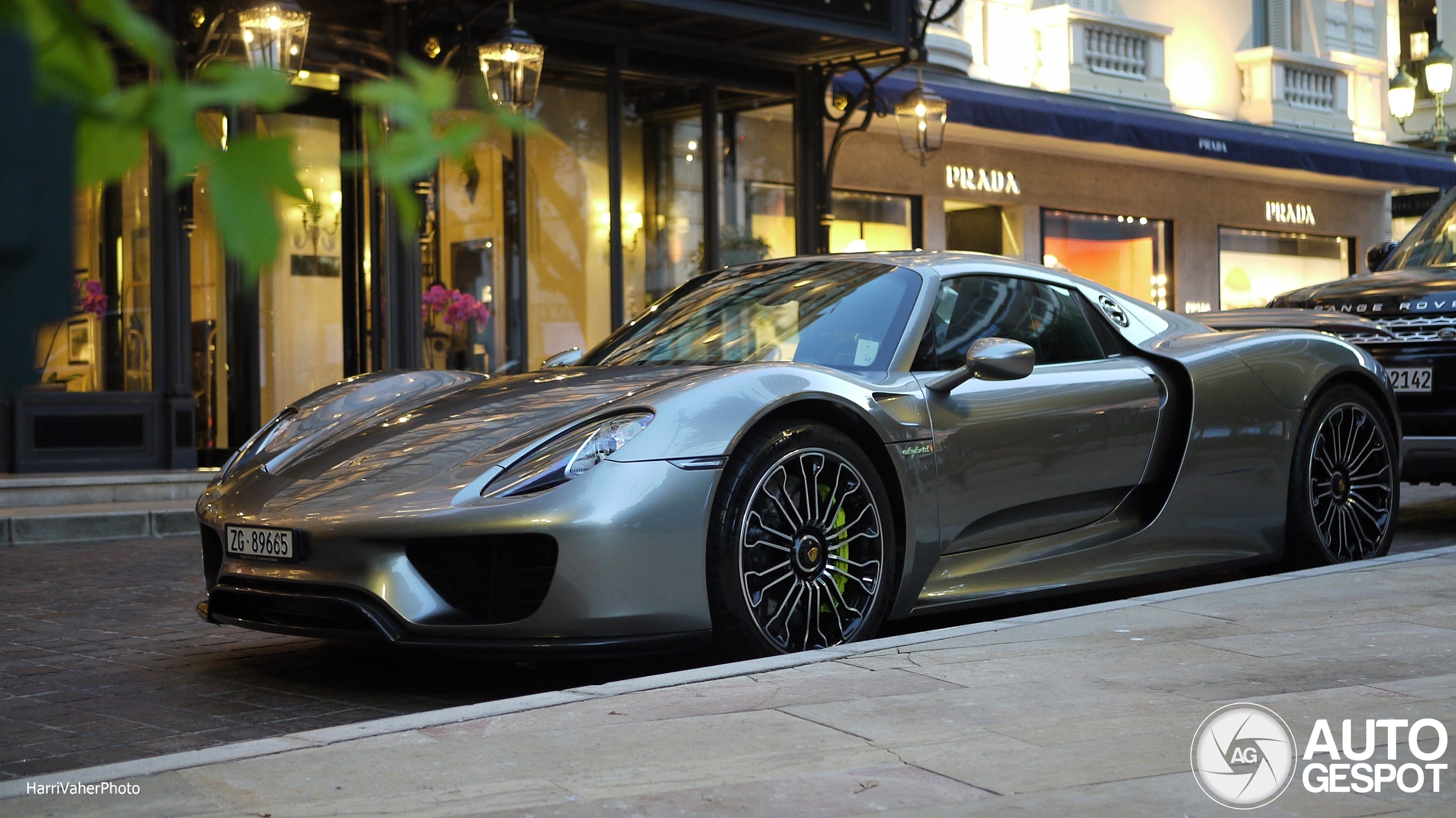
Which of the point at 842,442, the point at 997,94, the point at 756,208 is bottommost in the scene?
the point at 842,442

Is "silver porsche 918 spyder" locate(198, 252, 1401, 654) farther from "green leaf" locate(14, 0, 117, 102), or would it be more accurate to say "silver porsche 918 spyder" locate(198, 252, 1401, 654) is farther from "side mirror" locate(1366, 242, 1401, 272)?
"side mirror" locate(1366, 242, 1401, 272)

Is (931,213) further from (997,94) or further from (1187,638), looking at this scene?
(1187,638)

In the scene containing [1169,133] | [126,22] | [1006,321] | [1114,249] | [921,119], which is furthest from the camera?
[1114,249]

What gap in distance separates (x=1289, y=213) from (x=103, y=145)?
74.7 ft

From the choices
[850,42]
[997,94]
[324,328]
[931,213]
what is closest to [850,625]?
[324,328]

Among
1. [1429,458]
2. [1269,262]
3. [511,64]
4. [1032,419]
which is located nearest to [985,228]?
[1269,262]

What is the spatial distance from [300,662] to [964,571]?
2.06 metres

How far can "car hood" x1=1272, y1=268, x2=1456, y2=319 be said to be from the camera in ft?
24.5

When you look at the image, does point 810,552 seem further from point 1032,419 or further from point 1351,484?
point 1351,484

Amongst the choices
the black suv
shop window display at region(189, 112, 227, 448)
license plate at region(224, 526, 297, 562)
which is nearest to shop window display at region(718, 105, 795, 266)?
shop window display at region(189, 112, 227, 448)

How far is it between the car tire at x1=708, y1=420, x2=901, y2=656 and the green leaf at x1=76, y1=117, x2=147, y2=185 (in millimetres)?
3105

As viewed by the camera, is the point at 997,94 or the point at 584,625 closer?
the point at 584,625

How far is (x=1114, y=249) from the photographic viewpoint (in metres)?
19.8

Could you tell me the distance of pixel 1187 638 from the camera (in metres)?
4.22
